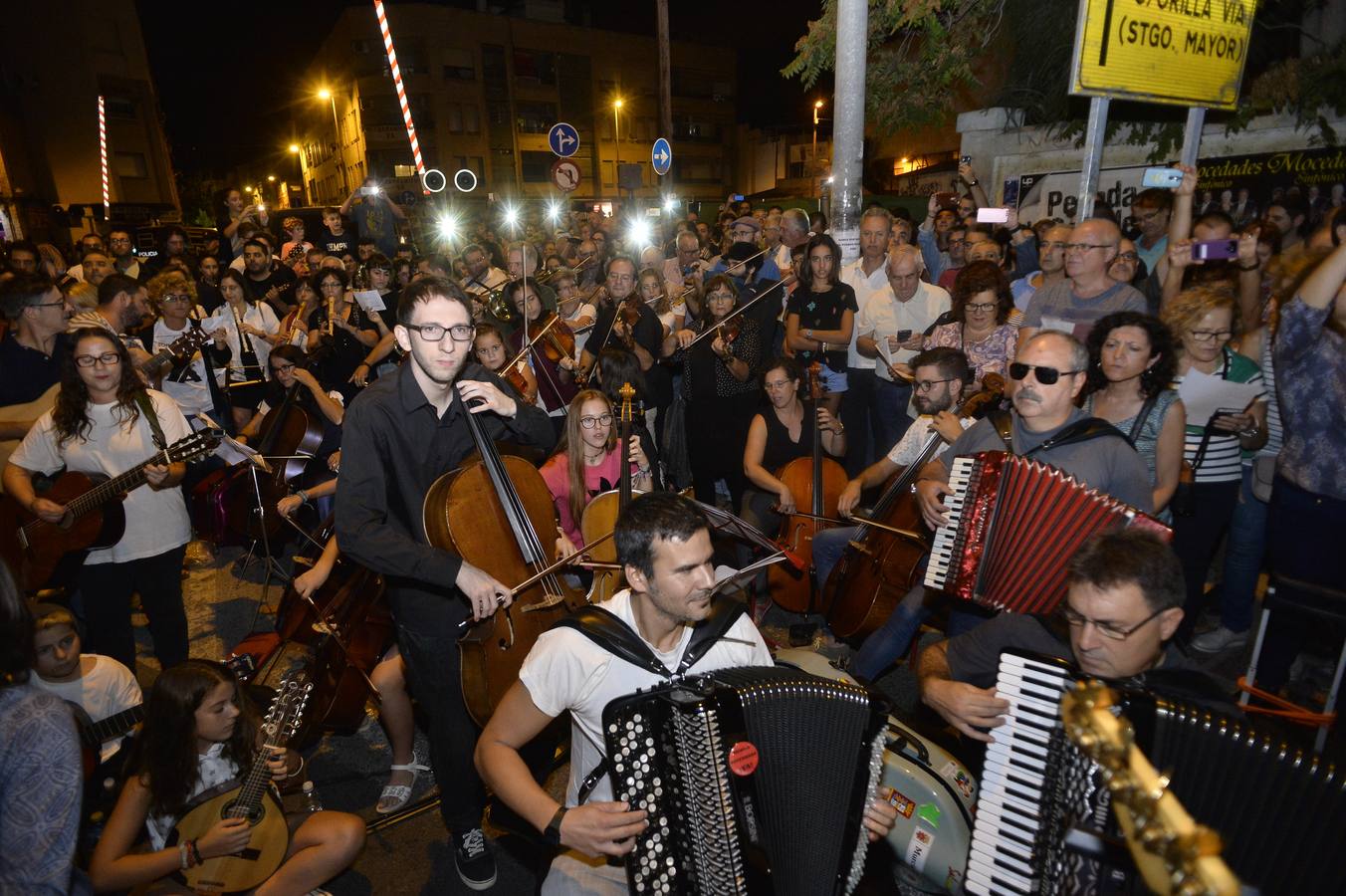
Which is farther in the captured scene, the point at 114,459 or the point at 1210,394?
the point at 1210,394

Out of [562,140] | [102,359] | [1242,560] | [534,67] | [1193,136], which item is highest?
[534,67]

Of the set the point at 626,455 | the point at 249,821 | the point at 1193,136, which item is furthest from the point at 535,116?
the point at 249,821

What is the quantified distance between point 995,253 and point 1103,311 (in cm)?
218

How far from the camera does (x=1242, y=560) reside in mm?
4449

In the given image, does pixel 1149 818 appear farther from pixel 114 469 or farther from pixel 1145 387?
pixel 114 469

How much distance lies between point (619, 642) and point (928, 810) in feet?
4.88

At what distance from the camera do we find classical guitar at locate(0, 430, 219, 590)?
3.75m

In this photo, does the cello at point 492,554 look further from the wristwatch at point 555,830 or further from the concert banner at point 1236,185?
the concert banner at point 1236,185

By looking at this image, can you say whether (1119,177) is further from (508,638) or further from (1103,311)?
(508,638)

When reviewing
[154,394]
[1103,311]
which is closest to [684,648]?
[154,394]

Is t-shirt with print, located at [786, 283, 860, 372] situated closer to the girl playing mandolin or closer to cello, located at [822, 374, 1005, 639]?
cello, located at [822, 374, 1005, 639]

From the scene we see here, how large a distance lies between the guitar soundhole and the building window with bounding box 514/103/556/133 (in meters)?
47.0

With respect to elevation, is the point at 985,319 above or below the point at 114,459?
above

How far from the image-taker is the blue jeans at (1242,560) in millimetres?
4375
